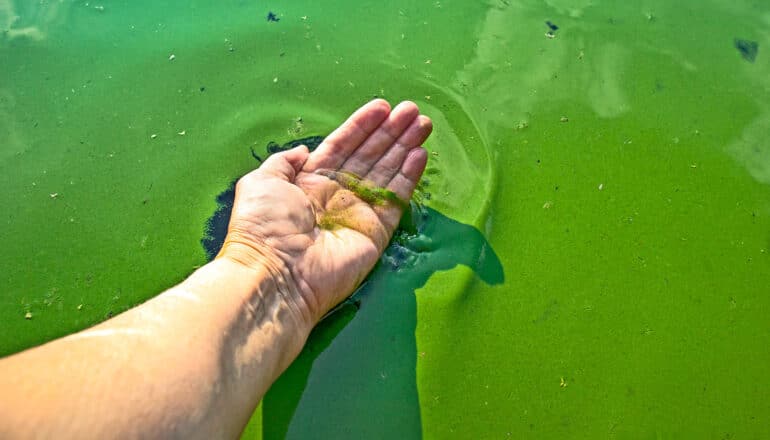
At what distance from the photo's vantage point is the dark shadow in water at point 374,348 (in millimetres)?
1554

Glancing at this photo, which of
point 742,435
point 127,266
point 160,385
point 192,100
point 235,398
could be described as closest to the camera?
point 160,385

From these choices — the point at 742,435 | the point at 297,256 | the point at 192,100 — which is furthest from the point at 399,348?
the point at 192,100

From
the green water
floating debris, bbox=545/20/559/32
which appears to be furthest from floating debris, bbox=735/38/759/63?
floating debris, bbox=545/20/559/32

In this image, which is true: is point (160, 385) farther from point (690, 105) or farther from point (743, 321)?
point (690, 105)

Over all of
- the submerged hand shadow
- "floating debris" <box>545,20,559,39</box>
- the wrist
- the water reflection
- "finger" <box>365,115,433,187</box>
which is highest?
the water reflection

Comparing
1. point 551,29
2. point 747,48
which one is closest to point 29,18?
point 551,29

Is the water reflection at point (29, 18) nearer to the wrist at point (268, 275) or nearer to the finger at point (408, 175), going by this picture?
the wrist at point (268, 275)

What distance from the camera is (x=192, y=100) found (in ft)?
6.72

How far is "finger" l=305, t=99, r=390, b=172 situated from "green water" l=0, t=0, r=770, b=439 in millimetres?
174

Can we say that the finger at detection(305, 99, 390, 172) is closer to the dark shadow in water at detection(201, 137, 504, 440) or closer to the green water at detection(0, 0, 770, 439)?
the green water at detection(0, 0, 770, 439)

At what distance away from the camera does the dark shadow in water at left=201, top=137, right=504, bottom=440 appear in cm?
155

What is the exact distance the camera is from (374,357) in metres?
Answer: 1.64

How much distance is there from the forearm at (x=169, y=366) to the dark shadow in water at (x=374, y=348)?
115mm

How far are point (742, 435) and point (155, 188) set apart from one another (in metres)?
2.13
